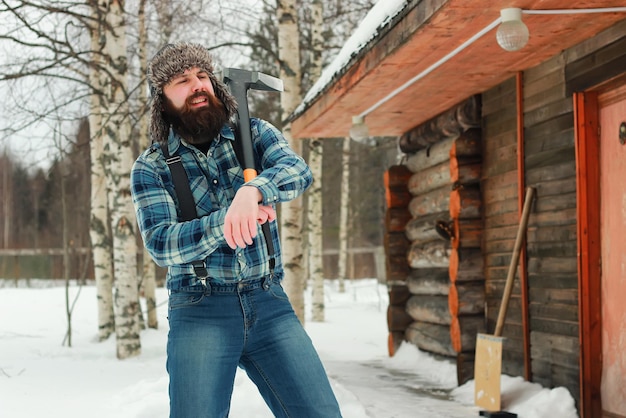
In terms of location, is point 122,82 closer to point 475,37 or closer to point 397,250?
point 397,250

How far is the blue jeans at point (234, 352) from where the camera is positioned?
2447mm

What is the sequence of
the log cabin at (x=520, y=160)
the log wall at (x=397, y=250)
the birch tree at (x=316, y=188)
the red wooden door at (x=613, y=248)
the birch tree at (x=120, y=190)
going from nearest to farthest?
the log cabin at (x=520, y=160) < the red wooden door at (x=613, y=248) < the log wall at (x=397, y=250) < the birch tree at (x=120, y=190) < the birch tree at (x=316, y=188)

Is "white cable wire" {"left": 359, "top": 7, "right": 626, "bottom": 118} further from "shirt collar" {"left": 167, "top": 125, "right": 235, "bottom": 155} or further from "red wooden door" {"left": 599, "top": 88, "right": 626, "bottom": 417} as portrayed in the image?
"shirt collar" {"left": 167, "top": 125, "right": 235, "bottom": 155}

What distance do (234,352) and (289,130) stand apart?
762 cm

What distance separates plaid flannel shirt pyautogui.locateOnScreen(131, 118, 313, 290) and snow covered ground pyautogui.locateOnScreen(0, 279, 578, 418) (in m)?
3.41

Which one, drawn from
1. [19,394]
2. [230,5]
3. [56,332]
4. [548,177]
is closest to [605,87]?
[548,177]

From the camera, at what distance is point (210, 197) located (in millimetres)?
2617

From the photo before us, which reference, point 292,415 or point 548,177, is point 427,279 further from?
point 292,415

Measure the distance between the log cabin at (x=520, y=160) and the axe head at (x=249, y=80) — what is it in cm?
190

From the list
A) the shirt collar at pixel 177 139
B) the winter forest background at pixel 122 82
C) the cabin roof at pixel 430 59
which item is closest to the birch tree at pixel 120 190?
the winter forest background at pixel 122 82

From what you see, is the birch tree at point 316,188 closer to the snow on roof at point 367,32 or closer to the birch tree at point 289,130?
the birch tree at point 289,130

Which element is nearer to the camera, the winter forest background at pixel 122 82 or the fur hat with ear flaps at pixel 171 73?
the fur hat with ear flaps at pixel 171 73

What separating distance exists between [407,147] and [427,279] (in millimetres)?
1623

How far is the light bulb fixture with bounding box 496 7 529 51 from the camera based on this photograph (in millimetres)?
4527
